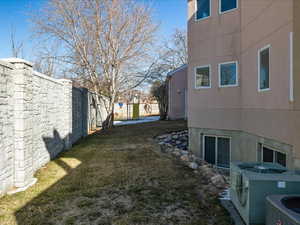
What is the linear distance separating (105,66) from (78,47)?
2020 millimetres

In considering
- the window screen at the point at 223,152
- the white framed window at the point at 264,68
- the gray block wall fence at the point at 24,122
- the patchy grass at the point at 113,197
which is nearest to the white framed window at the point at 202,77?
the window screen at the point at 223,152

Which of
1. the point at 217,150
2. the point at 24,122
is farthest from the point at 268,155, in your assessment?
the point at 24,122

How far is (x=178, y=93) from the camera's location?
1852 cm

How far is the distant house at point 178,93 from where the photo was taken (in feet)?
60.2

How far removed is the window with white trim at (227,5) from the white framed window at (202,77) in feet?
6.07

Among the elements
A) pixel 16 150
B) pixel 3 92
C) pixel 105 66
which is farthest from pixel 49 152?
pixel 105 66

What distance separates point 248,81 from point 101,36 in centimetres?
1045

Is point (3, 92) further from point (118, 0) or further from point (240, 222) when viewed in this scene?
point (118, 0)

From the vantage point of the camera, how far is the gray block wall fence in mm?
4062

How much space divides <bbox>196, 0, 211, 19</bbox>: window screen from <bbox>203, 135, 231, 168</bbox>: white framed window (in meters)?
4.31

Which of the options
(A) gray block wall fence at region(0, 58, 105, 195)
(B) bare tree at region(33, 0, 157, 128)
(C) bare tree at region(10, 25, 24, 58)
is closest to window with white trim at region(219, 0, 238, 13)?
(A) gray block wall fence at region(0, 58, 105, 195)

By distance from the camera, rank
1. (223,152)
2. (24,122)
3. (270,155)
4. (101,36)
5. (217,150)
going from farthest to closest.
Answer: (101,36), (217,150), (223,152), (270,155), (24,122)

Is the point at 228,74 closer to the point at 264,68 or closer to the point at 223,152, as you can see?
the point at 264,68

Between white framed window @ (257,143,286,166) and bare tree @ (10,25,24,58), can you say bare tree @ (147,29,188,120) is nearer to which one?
bare tree @ (10,25,24,58)
